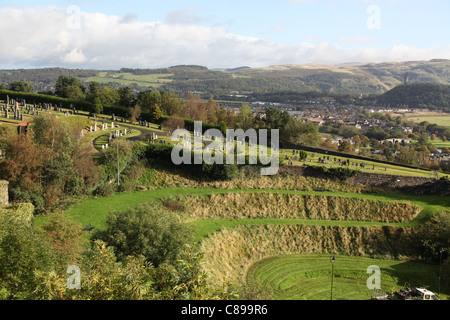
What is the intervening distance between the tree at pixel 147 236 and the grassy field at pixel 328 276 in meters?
7.05

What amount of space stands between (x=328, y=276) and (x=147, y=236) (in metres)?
13.5

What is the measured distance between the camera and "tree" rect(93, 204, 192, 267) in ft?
54.0

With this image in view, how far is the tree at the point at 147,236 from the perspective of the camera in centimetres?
1647

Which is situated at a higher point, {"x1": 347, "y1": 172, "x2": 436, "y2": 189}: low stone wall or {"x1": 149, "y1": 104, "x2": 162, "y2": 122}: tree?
{"x1": 149, "y1": 104, "x2": 162, "y2": 122}: tree

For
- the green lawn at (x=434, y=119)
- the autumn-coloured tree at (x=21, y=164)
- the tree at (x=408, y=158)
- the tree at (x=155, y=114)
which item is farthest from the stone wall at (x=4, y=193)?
the green lawn at (x=434, y=119)

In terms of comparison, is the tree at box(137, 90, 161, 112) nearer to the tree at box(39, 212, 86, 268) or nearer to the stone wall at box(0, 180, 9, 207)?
the stone wall at box(0, 180, 9, 207)

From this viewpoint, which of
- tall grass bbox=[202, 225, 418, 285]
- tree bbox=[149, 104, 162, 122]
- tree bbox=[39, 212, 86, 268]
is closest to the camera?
tree bbox=[39, 212, 86, 268]

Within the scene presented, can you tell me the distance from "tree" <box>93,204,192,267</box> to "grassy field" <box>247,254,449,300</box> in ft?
23.1

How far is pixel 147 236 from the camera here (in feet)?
55.5

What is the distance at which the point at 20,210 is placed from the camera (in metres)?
18.1

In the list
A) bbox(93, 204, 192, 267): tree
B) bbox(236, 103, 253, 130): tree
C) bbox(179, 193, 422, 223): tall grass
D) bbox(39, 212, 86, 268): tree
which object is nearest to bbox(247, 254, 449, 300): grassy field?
bbox(179, 193, 422, 223): tall grass

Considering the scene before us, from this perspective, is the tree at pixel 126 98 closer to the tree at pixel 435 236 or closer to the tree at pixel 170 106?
the tree at pixel 170 106

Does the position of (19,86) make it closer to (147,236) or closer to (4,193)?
(4,193)
